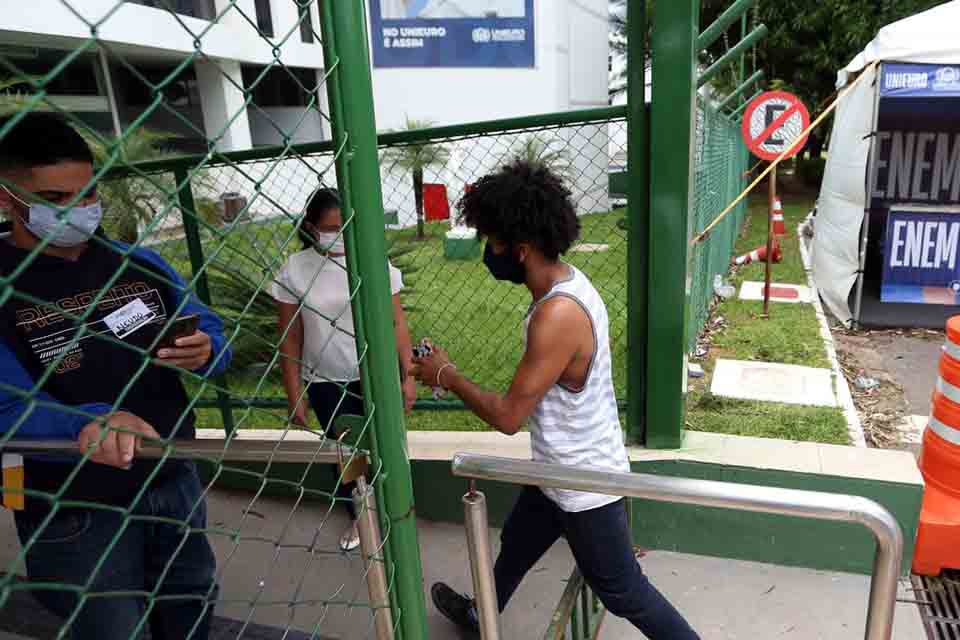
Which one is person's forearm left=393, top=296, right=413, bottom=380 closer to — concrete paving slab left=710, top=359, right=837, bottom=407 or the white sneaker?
the white sneaker

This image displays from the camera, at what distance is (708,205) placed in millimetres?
6281

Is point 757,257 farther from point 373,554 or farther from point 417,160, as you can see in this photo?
point 373,554

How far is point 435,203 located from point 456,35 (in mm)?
13015

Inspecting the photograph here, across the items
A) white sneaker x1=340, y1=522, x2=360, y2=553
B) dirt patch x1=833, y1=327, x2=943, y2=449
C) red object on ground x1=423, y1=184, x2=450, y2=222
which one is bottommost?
dirt patch x1=833, y1=327, x2=943, y2=449

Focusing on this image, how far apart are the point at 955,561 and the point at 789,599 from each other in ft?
2.57

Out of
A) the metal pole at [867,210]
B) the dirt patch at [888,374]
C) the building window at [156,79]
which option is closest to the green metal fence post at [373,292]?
the dirt patch at [888,374]

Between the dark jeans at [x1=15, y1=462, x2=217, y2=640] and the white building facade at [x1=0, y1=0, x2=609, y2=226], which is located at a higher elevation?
the white building facade at [x1=0, y1=0, x2=609, y2=226]

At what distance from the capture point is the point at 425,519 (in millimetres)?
3447

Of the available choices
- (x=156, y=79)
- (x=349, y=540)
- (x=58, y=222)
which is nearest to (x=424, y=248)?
(x=349, y=540)

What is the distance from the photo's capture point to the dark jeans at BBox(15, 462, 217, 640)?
1670 millimetres

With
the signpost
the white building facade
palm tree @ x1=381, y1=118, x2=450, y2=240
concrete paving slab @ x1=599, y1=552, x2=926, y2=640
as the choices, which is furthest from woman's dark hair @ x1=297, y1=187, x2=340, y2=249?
the white building facade

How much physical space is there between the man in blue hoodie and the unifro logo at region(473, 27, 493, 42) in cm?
1834

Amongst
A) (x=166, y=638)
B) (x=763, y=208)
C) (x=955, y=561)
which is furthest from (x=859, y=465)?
(x=763, y=208)

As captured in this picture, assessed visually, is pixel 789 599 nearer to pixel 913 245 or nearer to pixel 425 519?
pixel 425 519
